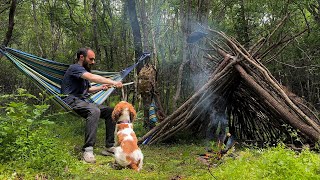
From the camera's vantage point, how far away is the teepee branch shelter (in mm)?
4227

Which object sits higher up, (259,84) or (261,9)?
(261,9)

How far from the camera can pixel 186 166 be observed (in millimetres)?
3775

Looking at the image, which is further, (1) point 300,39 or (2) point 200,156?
(1) point 300,39

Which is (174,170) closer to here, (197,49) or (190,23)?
(197,49)

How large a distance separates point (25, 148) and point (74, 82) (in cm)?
184

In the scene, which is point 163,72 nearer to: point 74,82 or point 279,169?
point 74,82

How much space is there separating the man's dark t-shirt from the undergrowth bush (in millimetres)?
1392

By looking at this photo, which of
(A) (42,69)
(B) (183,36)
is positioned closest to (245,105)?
(B) (183,36)

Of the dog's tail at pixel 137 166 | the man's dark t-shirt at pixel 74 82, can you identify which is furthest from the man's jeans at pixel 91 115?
the dog's tail at pixel 137 166

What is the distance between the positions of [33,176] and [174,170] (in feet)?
4.95

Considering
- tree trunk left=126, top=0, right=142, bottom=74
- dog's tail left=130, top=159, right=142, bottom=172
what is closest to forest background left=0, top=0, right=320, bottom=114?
tree trunk left=126, top=0, right=142, bottom=74

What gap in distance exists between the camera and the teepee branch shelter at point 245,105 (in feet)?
13.9

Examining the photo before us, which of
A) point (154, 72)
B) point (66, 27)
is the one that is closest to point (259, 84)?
point (154, 72)

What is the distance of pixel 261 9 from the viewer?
26.9 feet
